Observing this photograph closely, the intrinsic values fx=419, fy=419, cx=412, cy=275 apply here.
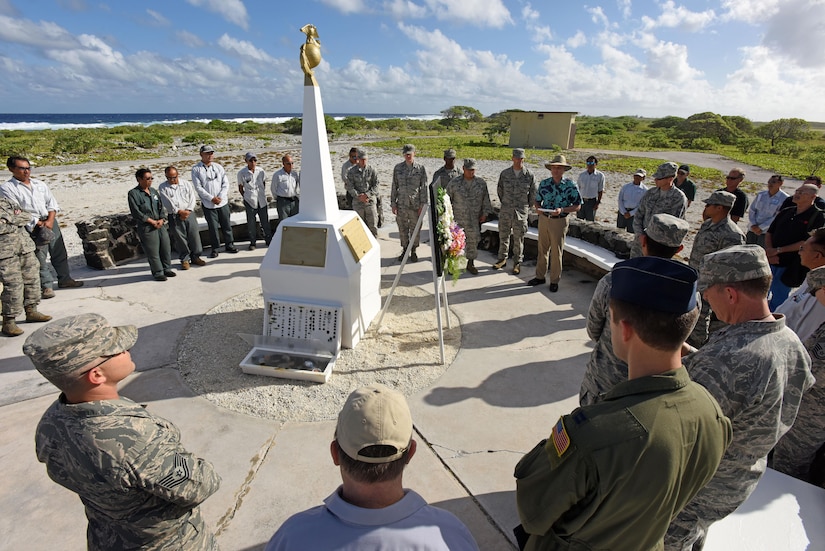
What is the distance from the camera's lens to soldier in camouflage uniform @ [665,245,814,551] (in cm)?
178

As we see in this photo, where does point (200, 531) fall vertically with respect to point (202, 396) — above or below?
above

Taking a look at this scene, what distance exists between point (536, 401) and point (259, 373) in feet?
8.92

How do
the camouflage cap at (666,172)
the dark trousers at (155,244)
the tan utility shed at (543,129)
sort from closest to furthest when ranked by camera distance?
the camouflage cap at (666,172), the dark trousers at (155,244), the tan utility shed at (543,129)

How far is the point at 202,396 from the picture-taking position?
394 centimetres

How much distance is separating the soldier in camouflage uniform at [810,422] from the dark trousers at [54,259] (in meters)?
8.15

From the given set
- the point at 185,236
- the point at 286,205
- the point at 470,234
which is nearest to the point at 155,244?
the point at 185,236

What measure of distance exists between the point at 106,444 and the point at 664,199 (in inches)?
243

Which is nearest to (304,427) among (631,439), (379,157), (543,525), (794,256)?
(543,525)

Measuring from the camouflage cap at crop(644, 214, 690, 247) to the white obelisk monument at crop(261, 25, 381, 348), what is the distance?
110 inches

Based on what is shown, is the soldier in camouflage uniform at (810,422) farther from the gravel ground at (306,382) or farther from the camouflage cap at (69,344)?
the camouflage cap at (69,344)

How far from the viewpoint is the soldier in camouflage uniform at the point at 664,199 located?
5371 millimetres

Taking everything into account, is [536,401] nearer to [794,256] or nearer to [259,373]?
[259,373]

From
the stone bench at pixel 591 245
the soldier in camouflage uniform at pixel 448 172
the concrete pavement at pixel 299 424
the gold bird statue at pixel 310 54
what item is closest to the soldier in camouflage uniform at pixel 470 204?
the soldier in camouflage uniform at pixel 448 172

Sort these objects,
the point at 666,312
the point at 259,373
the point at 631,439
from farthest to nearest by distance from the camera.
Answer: the point at 259,373, the point at 666,312, the point at 631,439
